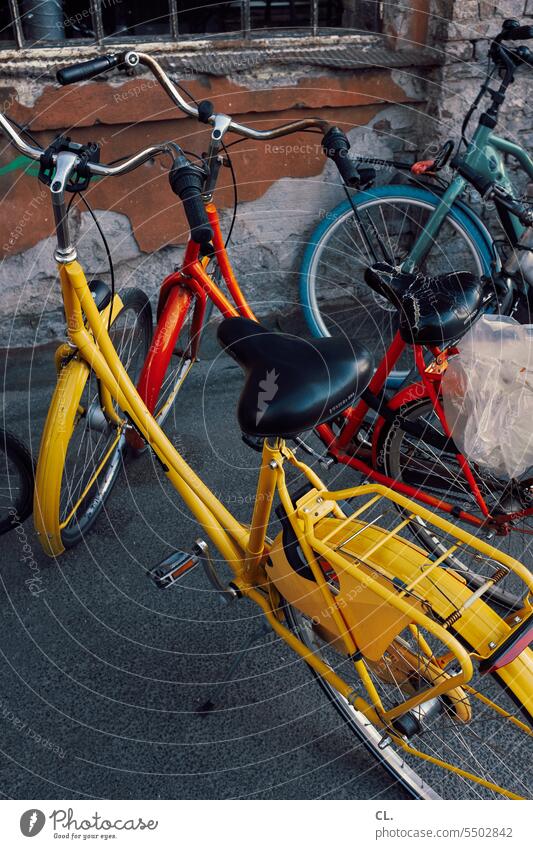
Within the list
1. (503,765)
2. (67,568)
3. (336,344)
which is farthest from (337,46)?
(503,765)

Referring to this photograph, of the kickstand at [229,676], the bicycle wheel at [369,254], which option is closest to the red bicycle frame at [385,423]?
the kickstand at [229,676]

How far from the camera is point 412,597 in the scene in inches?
59.3

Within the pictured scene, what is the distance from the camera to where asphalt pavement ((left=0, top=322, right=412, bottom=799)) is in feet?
6.04

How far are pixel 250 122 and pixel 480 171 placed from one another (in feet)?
3.22

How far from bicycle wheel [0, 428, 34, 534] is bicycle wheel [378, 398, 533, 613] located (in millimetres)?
1093

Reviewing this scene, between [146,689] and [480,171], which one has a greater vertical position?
[480,171]

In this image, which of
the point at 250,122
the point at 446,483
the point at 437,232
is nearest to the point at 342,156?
the point at 446,483

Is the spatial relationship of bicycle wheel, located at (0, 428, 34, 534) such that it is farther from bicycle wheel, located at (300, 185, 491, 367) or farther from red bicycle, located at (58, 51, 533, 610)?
bicycle wheel, located at (300, 185, 491, 367)

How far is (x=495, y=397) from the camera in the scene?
79.5 inches

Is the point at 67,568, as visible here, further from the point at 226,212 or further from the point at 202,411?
the point at 226,212

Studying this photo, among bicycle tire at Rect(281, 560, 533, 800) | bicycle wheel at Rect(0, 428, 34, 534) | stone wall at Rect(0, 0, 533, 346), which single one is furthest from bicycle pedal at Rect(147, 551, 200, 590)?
stone wall at Rect(0, 0, 533, 346)

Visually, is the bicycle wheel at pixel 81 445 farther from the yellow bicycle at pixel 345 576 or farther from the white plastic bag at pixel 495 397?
the white plastic bag at pixel 495 397

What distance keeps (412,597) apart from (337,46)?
260 centimetres

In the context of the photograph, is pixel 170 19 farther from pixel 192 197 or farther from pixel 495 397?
pixel 495 397
